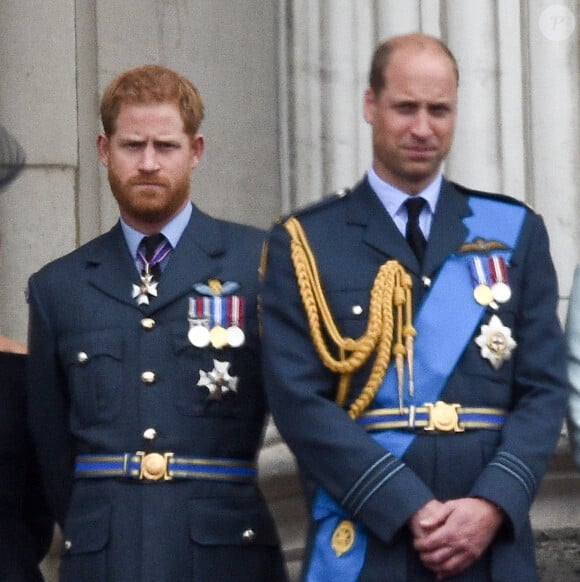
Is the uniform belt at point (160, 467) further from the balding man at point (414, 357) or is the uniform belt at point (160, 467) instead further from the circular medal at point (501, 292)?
the circular medal at point (501, 292)

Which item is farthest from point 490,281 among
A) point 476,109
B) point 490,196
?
point 476,109

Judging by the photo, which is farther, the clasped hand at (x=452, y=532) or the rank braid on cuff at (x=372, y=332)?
the rank braid on cuff at (x=372, y=332)

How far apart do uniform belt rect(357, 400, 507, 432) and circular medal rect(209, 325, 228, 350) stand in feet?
1.54

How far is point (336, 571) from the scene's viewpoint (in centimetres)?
503

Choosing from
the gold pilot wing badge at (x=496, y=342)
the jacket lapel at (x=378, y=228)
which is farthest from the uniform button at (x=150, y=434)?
the gold pilot wing badge at (x=496, y=342)

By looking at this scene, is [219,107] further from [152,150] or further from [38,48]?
[152,150]

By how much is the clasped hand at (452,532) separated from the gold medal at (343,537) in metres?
0.15

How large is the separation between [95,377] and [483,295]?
34.3 inches

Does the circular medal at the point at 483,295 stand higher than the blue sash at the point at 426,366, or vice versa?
the circular medal at the point at 483,295

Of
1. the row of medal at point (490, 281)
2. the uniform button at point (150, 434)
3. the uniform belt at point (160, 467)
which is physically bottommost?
the uniform belt at point (160, 467)

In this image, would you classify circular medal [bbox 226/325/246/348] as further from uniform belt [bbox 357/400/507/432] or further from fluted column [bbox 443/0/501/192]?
fluted column [bbox 443/0/501/192]

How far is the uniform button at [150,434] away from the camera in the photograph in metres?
5.34

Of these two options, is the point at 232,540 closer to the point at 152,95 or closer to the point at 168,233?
the point at 168,233

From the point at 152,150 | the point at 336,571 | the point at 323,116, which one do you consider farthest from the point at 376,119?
the point at 323,116
